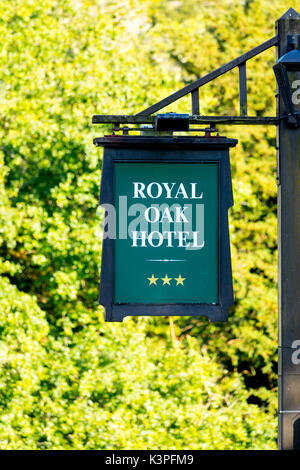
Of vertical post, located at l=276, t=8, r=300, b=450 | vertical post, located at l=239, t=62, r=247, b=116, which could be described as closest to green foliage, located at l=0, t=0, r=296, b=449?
vertical post, located at l=276, t=8, r=300, b=450

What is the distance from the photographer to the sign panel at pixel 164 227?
442 cm

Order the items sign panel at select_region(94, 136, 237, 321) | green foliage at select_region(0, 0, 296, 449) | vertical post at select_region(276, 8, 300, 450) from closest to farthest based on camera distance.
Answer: vertical post at select_region(276, 8, 300, 450), sign panel at select_region(94, 136, 237, 321), green foliage at select_region(0, 0, 296, 449)

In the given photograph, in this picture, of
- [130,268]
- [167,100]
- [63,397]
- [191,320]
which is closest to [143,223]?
[130,268]

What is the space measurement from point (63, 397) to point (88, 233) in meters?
3.25

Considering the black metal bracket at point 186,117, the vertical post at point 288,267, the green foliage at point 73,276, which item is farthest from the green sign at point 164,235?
the green foliage at point 73,276

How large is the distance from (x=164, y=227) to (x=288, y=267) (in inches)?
30.9

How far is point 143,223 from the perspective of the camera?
14.5 feet

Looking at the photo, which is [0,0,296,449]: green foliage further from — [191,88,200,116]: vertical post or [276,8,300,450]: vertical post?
[191,88,200,116]: vertical post

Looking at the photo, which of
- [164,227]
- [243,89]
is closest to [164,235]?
[164,227]

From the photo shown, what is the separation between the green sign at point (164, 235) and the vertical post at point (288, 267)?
0.41 metres

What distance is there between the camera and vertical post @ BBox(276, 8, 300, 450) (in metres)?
4.28

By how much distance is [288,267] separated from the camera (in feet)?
14.4

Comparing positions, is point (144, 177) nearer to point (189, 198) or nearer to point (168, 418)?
point (189, 198)

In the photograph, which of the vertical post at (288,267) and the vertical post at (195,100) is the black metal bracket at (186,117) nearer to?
the vertical post at (195,100)
